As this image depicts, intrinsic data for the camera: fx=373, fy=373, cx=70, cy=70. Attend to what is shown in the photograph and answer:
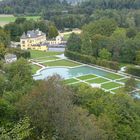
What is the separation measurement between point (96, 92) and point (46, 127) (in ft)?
25.6

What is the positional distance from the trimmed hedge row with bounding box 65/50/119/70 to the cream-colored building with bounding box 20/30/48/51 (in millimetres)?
6827

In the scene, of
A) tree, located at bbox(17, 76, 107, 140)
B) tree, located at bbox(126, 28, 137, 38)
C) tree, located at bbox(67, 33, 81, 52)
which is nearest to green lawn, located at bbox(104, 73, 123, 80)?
tree, located at bbox(67, 33, 81, 52)

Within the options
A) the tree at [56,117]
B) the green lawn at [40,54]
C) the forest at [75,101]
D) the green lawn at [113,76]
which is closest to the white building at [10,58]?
the forest at [75,101]

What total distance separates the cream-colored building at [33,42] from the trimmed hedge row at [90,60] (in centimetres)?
683

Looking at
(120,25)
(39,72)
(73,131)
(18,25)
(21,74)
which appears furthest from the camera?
(120,25)

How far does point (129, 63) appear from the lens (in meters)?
44.1

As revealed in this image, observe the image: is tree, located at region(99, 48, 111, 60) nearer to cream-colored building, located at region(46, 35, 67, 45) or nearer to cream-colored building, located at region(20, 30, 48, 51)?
cream-colored building, located at region(20, 30, 48, 51)

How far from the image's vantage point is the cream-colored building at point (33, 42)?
52972mm

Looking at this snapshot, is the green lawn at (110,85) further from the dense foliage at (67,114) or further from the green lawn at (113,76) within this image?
the dense foliage at (67,114)

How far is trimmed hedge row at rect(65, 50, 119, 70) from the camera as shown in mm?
40672

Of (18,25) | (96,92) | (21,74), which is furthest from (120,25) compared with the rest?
(96,92)

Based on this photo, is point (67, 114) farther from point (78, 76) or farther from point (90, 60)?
point (90, 60)

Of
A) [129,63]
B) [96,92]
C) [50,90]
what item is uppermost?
[50,90]

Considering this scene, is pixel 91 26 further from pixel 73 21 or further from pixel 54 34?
pixel 73 21
